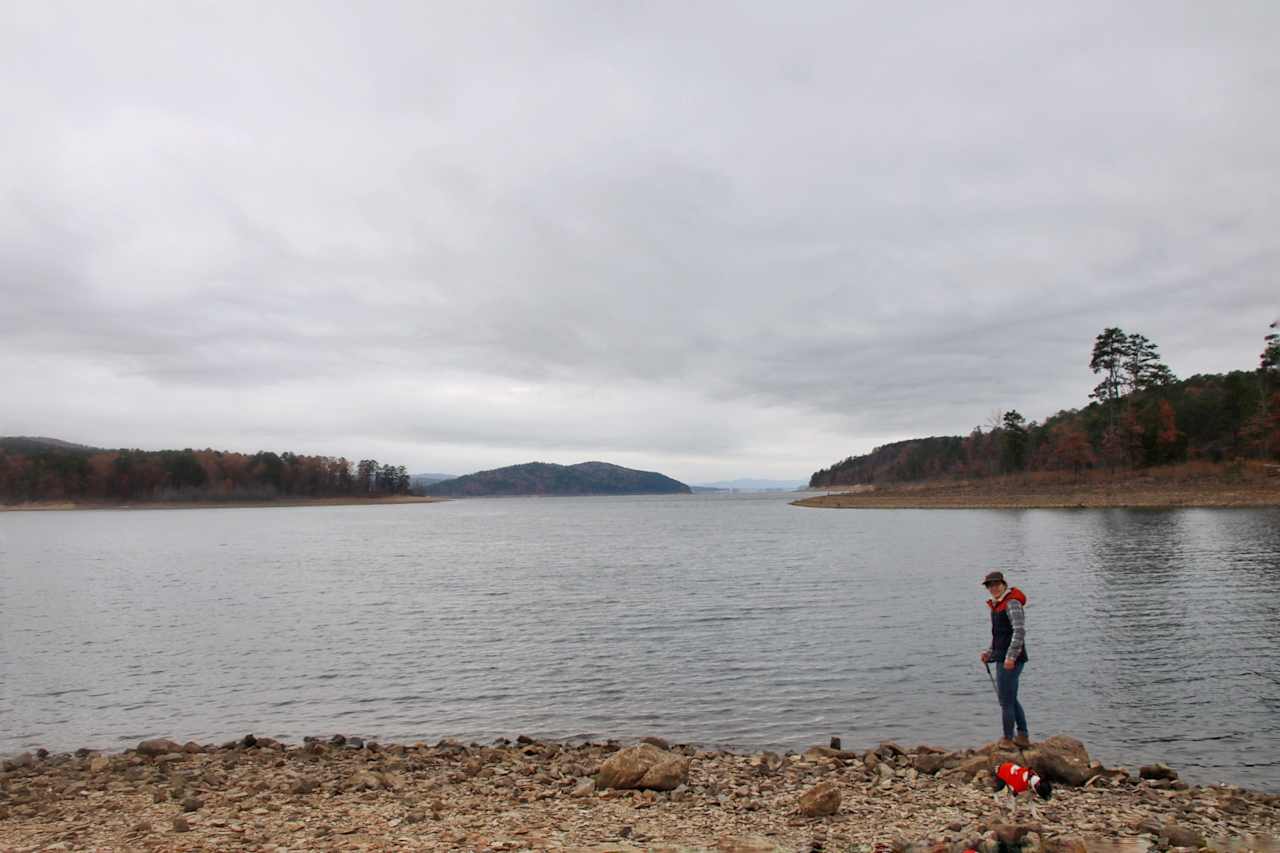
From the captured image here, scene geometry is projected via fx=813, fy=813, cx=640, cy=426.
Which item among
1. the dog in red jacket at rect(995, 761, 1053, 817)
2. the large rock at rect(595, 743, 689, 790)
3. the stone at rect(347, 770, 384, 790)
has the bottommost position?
the stone at rect(347, 770, 384, 790)

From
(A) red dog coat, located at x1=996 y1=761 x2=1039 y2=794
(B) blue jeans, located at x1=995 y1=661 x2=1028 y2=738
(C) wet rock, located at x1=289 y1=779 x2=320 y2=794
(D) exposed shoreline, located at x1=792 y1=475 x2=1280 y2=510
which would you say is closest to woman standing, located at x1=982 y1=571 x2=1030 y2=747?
(B) blue jeans, located at x1=995 y1=661 x2=1028 y2=738

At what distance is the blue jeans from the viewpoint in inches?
491

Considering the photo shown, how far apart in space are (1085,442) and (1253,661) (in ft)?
345

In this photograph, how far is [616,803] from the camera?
35.9 feet

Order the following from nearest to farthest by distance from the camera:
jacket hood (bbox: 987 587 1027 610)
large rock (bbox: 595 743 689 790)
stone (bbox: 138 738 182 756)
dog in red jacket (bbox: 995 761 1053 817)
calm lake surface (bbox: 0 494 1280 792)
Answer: dog in red jacket (bbox: 995 761 1053 817), large rock (bbox: 595 743 689 790), jacket hood (bbox: 987 587 1027 610), stone (bbox: 138 738 182 756), calm lake surface (bbox: 0 494 1280 792)

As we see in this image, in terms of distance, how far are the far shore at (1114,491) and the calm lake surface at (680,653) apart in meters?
44.5

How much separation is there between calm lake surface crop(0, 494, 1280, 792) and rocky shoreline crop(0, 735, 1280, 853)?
2.37 m

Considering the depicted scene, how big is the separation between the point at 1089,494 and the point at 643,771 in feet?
347

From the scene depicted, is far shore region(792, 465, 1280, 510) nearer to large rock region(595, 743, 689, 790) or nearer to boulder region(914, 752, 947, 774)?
boulder region(914, 752, 947, 774)

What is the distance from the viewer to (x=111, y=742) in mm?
16594

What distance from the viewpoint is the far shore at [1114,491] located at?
84.4 meters

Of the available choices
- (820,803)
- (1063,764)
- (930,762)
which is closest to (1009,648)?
(1063,764)

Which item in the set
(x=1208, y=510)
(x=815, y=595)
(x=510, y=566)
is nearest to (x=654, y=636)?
(x=815, y=595)

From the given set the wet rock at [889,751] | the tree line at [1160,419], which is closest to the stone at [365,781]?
the wet rock at [889,751]
